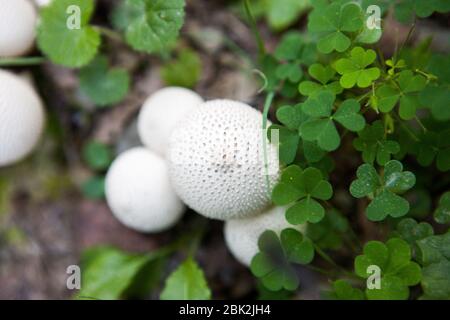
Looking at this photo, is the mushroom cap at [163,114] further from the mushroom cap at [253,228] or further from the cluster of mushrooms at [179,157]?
the mushroom cap at [253,228]

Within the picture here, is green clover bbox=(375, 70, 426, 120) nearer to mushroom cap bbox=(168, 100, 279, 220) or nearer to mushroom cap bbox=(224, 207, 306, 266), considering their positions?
mushroom cap bbox=(168, 100, 279, 220)

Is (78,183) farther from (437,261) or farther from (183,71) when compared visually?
(437,261)

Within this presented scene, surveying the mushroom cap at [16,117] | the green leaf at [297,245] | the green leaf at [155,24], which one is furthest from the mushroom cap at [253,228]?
the mushroom cap at [16,117]

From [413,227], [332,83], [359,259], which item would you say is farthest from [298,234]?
[332,83]

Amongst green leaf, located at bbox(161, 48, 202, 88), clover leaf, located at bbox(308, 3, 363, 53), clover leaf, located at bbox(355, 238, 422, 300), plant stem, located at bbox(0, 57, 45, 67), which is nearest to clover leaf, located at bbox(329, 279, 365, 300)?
clover leaf, located at bbox(355, 238, 422, 300)
